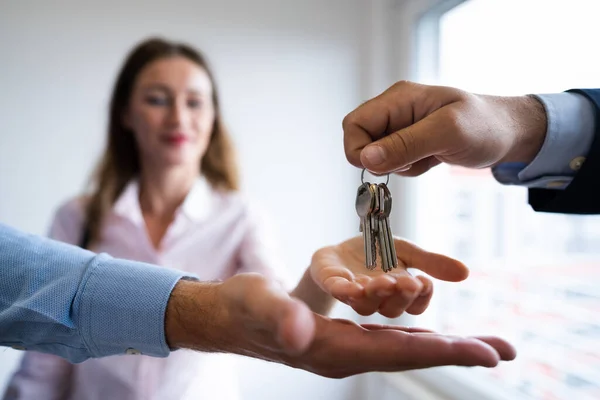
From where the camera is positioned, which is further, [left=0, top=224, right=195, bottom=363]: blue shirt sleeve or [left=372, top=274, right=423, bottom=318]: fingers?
[left=0, top=224, right=195, bottom=363]: blue shirt sleeve

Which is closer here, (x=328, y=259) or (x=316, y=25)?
(x=328, y=259)

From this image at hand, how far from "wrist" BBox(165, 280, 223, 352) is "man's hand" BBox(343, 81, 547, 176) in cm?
29

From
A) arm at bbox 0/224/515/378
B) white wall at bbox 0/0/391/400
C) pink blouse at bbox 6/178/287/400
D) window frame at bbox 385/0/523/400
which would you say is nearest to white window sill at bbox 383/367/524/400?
window frame at bbox 385/0/523/400

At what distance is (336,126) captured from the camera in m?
2.25

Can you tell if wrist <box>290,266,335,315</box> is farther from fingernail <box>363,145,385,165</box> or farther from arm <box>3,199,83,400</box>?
arm <box>3,199,83,400</box>

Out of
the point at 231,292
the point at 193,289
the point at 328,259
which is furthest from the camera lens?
the point at 328,259

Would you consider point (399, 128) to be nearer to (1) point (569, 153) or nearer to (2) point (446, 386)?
(1) point (569, 153)

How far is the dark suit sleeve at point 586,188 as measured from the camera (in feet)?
2.75

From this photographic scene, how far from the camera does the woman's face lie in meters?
1.50

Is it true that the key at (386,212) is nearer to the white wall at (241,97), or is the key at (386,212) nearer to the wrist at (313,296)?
the wrist at (313,296)

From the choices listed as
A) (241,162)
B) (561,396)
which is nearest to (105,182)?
(241,162)

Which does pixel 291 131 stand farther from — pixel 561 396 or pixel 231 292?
pixel 231 292

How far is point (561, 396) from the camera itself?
139 centimetres

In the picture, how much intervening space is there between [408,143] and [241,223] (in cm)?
84
